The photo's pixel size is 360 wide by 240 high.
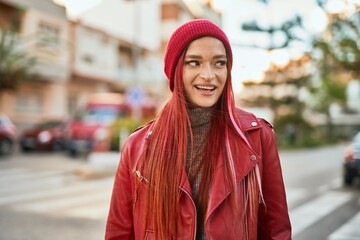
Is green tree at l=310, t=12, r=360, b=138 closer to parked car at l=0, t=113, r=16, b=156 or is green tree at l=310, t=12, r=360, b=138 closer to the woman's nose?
A: the woman's nose

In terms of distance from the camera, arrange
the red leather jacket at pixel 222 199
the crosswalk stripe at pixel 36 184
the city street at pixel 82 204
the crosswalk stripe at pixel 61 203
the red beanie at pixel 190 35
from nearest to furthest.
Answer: the red leather jacket at pixel 222 199
the red beanie at pixel 190 35
the city street at pixel 82 204
the crosswalk stripe at pixel 61 203
the crosswalk stripe at pixel 36 184

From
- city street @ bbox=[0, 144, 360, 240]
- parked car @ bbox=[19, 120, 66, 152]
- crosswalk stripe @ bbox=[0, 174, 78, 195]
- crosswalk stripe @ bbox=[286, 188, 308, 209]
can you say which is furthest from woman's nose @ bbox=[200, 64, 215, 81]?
parked car @ bbox=[19, 120, 66, 152]

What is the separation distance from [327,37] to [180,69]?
918 cm

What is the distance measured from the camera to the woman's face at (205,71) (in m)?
1.76

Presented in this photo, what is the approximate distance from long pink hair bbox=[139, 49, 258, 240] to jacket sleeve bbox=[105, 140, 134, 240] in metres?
0.11

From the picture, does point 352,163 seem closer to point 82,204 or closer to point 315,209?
point 315,209

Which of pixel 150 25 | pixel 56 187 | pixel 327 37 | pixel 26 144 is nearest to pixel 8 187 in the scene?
pixel 56 187

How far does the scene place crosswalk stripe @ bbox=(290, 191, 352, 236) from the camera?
6805 millimetres

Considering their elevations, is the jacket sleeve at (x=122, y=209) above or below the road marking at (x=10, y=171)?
above

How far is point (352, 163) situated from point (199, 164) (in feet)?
32.3

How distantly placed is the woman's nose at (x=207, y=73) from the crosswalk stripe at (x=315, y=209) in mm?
4830

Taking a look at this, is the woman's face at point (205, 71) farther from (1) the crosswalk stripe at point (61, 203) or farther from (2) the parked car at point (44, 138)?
(2) the parked car at point (44, 138)

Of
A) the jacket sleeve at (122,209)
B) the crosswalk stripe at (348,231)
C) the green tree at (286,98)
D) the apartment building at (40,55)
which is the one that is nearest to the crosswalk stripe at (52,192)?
the crosswalk stripe at (348,231)

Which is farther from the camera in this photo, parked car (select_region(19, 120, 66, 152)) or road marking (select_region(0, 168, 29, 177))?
parked car (select_region(19, 120, 66, 152))
